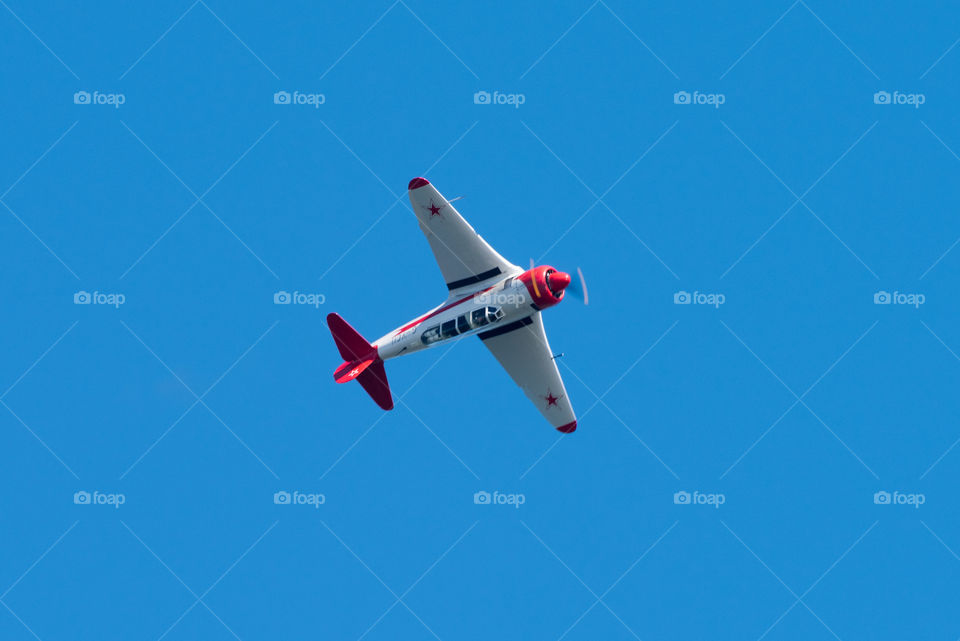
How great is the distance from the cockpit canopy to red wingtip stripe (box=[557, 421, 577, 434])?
21.8 feet

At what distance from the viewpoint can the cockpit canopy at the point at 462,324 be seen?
1558 inches

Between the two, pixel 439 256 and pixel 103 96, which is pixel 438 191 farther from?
pixel 103 96

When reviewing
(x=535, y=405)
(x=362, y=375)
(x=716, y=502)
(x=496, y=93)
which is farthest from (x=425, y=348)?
(x=716, y=502)

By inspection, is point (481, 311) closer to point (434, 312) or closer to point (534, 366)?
point (434, 312)

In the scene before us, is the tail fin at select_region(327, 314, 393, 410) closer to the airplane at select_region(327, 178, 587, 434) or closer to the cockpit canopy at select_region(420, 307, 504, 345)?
the airplane at select_region(327, 178, 587, 434)

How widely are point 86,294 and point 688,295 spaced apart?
26.8 m

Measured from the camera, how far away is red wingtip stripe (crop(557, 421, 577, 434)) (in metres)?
43.2

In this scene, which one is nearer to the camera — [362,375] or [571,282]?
[571,282]

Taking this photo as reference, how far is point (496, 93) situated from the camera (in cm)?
4212

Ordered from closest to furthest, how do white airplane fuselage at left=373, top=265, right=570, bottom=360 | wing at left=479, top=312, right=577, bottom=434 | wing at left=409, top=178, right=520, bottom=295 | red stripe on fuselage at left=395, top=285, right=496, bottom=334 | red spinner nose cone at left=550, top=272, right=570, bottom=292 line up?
red spinner nose cone at left=550, top=272, right=570, bottom=292 < white airplane fuselage at left=373, top=265, right=570, bottom=360 < wing at left=409, top=178, right=520, bottom=295 < red stripe on fuselage at left=395, top=285, right=496, bottom=334 < wing at left=479, top=312, right=577, bottom=434

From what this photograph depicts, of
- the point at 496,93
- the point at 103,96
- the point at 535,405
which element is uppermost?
the point at 103,96

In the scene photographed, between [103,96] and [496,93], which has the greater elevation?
[103,96]

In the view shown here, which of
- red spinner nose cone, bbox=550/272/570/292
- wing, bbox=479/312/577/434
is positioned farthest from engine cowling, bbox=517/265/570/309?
wing, bbox=479/312/577/434

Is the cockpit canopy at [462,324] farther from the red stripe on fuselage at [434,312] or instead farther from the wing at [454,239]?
the wing at [454,239]
